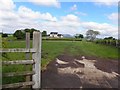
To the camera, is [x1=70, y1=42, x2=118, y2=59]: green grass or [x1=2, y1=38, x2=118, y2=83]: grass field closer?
[x1=2, y1=38, x2=118, y2=83]: grass field

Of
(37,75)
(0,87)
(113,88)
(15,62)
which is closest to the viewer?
(0,87)

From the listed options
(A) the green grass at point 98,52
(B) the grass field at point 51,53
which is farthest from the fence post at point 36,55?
(A) the green grass at point 98,52

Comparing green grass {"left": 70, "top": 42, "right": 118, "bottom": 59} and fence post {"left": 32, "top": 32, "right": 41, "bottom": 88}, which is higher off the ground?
fence post {"left": 32, "top": 32, "right": 41, "bottom": 88}

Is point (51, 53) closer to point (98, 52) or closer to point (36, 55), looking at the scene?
point (98, 52)

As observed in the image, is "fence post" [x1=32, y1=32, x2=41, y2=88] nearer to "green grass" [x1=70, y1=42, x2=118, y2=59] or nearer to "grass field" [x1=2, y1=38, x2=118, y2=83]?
"grass field" [x1=2, y1=38, x2=118, y2=83]

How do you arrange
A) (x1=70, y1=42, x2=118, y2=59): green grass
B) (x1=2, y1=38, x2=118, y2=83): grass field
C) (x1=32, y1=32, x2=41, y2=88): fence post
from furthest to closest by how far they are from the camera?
(x1=70, y1=42, x2=118, y2=59): green grass → (x1=2, y1=38, x2=118, y2=83): grass field → (x1=32, y1=32, x2=41, y2=88): fence post

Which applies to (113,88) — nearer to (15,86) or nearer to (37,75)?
(37,75)

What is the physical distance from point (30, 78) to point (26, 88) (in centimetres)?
43

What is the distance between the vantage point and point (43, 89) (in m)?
7.25

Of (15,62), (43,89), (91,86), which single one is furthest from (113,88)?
(15,62)

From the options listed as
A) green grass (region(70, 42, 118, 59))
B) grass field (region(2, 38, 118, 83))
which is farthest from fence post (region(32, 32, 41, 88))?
green grass (region(70, 42, 118, 59))

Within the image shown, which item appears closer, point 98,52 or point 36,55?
point 36,55

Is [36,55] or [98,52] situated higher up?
[36,55]

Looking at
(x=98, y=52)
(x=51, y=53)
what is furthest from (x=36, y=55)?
(x=98, y=52)
